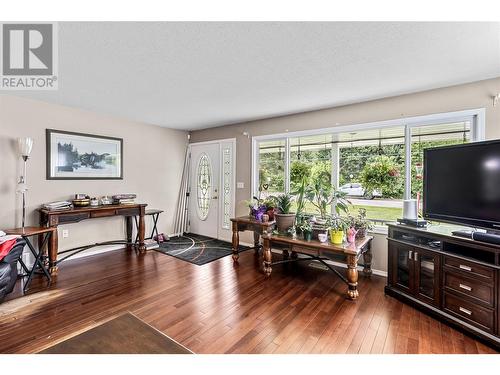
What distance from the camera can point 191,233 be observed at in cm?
549

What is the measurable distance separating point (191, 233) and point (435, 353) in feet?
15.0

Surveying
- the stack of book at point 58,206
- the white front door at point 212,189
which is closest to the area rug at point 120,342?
the stack of book at point 58,206

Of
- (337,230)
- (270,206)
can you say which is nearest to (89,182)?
(270,206)

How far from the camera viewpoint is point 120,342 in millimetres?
1004

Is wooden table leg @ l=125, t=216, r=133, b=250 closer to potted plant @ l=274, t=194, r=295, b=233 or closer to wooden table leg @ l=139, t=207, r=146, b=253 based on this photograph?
wooden table leg @ l=139, t=207, r=146, b=253

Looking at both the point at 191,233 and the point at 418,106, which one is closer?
the point at 418,106

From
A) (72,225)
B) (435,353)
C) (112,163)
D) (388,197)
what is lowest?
(435,353)

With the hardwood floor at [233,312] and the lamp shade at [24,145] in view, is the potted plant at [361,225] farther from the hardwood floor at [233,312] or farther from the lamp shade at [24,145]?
the lamp shade at [24,145]

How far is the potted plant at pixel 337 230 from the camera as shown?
9.08 feet

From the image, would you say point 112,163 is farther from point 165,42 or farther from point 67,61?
point 165,42

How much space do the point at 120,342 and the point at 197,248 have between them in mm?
3417

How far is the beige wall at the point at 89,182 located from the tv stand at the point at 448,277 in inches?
164

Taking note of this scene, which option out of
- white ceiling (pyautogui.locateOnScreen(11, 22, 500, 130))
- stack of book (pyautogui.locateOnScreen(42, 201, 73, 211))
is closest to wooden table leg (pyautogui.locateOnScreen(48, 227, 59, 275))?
stack of book (pyautogui.locateOnScreen(42, 201, 73, 211))
